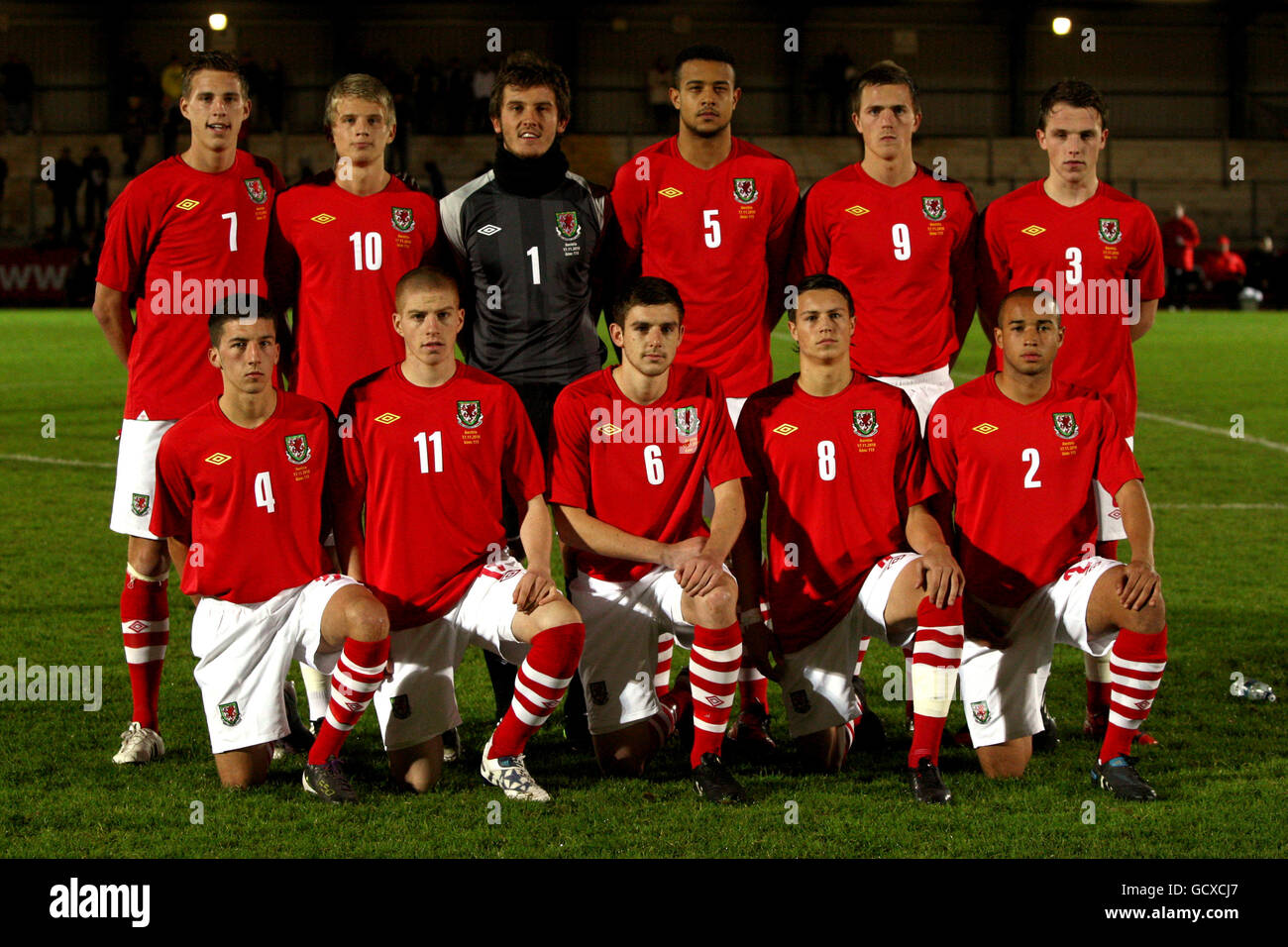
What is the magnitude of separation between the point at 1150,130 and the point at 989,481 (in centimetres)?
3161

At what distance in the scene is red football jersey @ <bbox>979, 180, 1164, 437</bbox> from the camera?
546cm

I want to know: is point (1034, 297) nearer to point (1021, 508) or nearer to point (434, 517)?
point (1021, 508)

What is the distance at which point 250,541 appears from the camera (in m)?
A: 4.69

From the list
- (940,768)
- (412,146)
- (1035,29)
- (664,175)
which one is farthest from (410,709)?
(1035,29)

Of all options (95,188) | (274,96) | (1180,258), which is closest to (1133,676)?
(95,188)

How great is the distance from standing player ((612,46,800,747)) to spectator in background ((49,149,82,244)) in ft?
69.5

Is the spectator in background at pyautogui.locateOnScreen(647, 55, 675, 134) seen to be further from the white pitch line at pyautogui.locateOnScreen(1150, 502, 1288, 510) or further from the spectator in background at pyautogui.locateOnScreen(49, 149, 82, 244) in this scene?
the white pitch line at pyautogui.locateOnScreen(1150, 502, 1288, 510)

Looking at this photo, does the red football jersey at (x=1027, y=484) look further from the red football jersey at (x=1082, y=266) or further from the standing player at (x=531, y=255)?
the standing player at (x=531, y=255)

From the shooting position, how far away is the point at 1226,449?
472 inches

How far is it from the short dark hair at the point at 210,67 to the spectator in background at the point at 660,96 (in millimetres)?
25238

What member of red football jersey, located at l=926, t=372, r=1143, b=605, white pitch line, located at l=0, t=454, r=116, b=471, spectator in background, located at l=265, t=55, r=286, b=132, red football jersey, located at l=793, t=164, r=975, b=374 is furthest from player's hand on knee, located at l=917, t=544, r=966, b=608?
spectator in background, located at l=265, t=55, r=286, b=132

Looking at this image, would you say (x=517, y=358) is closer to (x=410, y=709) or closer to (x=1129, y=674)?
(x=410, y=709)

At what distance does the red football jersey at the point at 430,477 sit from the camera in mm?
4727

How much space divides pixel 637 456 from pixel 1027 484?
3.96ft
